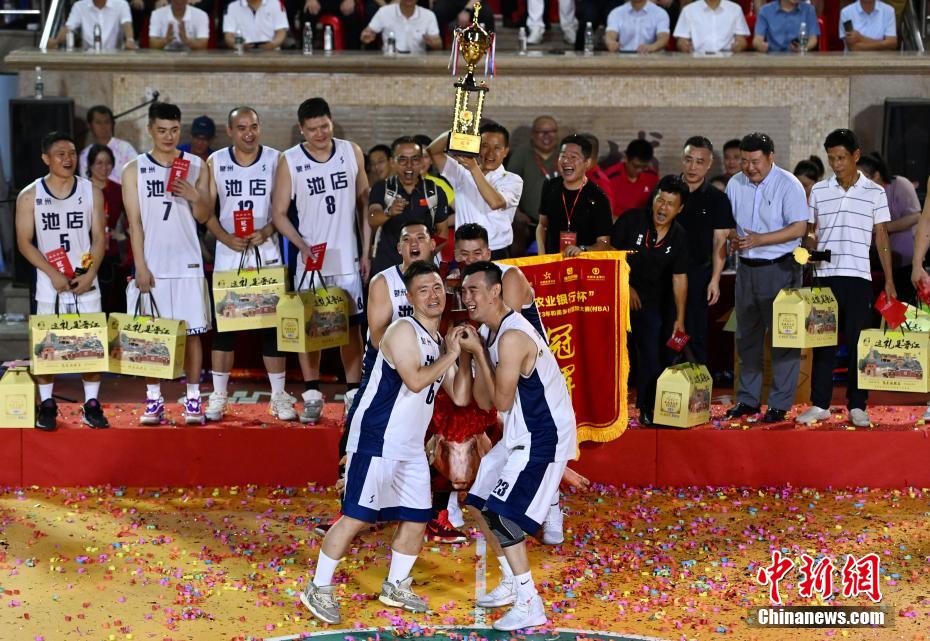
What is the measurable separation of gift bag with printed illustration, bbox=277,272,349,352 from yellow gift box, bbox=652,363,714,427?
2072 millimetres

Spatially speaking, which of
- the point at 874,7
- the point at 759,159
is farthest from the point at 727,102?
the point at 759,159

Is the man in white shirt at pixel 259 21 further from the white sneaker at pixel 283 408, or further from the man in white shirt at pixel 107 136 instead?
the white sneaker at pixel 283 408

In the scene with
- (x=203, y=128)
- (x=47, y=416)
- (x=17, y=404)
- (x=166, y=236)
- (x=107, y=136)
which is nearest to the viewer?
(x=17, y=404)

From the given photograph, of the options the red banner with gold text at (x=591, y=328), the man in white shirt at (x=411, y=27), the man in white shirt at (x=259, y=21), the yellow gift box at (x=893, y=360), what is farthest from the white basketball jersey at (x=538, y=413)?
the man in white shirt at (x=259, y=21)

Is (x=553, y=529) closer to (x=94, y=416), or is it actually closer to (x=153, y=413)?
(x=153, y=413)

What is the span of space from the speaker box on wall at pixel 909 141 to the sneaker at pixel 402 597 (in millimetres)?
7280

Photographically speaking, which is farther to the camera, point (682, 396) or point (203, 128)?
point (203, 128)

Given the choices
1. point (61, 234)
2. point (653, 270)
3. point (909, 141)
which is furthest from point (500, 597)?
point (909, 141)

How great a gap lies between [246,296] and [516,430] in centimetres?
286

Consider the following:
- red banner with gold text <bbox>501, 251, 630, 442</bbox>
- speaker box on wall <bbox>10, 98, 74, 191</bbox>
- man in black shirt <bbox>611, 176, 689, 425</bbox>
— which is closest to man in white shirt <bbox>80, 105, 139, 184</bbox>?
speaker box on wall <bbox>10, 98, 74, 191</bbox>

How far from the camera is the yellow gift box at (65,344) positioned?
8.59 metres

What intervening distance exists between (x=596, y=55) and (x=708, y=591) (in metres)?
6.85

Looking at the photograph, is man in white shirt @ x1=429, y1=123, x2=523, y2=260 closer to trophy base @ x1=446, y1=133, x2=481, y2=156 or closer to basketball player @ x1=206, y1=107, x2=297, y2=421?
trophy base @ x1=446, y1=133, x2=481, y2=156

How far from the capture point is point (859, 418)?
873cm
